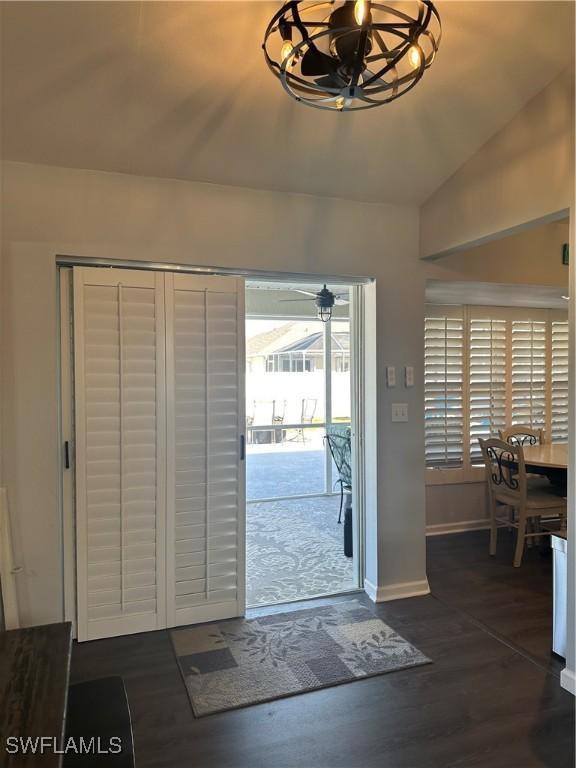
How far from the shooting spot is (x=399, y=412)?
11.0 ft

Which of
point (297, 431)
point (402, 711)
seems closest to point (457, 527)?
point (402, 711)

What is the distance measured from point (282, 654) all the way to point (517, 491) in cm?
228

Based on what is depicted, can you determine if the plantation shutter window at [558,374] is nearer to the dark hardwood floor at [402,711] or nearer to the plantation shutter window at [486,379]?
the plantation shutter window at [486,379]

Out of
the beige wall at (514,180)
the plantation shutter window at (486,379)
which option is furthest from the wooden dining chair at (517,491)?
the beige wall at (514,180)

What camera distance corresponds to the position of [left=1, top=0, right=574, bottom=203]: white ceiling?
1.98 meters

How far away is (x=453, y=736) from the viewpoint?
2090mm

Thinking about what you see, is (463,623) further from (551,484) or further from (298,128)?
(298,128)

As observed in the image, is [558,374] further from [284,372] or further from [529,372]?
[284,372]

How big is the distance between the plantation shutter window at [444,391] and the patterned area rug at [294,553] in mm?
1239

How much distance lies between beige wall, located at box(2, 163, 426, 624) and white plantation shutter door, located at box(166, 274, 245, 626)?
0.29 meters

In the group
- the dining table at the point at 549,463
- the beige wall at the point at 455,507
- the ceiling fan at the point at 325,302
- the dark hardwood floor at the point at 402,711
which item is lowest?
the dark hardwood floor at the point at 402,711

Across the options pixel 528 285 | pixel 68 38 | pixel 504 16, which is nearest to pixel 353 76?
pixel 504 16

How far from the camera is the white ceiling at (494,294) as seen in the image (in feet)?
14.5

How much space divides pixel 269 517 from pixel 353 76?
14.9 ft
